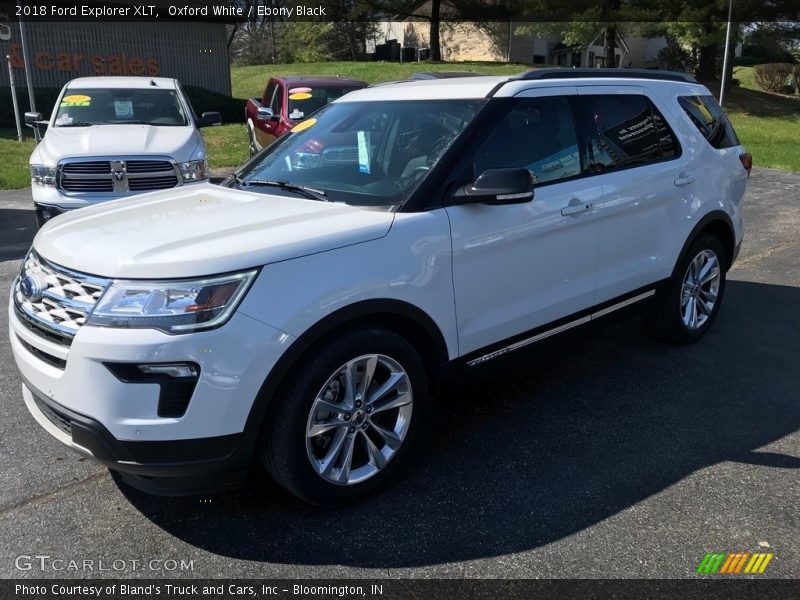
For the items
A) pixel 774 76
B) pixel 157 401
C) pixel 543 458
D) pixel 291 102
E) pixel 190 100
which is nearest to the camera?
pixel 157 401

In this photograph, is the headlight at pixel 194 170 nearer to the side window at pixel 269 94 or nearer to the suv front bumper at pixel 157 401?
the side window at pixel 269 94

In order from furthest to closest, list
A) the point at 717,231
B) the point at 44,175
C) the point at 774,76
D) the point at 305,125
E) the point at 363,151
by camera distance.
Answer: the point at 774,76
the point at 44,175
the point at 717,231
the point at 305,125
the point at 363,151

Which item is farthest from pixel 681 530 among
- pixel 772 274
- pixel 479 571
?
pixel 772 274

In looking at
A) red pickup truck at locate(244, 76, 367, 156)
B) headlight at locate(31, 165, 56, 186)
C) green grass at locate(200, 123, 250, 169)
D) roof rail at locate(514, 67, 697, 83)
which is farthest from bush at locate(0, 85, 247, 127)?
roof rail at locate(514, 67, 697, 83)

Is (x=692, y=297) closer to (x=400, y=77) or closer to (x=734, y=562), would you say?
(x=734, y=562)

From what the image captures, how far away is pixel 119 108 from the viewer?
362 inches

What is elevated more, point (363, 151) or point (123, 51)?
point (123, 51)

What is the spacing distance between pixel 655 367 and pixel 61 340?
12.1 ft

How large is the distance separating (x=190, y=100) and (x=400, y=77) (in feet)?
31.0

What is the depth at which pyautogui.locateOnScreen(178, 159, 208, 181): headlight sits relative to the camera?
7.97 m

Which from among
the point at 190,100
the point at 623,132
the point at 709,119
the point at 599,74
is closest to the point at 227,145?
the point at 190,100

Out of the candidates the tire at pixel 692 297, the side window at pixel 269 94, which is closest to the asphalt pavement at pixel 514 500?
the tire at pixel 692 297

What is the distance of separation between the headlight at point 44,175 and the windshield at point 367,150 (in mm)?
4307

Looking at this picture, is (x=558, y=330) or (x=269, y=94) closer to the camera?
(x=558, y=330)
